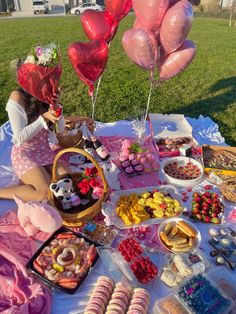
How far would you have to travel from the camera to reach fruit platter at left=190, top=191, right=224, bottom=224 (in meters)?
2.56

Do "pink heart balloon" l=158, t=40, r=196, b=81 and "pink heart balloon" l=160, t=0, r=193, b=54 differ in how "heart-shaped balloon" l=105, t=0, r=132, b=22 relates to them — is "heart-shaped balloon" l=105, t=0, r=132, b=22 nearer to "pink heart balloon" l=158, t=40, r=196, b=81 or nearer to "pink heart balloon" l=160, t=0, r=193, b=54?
"pink heart balloon" l=160, t=0, r=193, b=54

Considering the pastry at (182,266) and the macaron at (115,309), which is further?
the pastry at (182,266)

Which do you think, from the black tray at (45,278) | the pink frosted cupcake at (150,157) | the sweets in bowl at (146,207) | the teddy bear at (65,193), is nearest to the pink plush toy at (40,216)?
the black tray at (45,278)

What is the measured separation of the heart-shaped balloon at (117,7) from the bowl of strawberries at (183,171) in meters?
1.59

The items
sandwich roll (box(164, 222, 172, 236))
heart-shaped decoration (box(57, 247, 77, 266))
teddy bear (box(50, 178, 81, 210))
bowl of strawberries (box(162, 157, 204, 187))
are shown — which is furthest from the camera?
bowl of strawberries (box(162, 157, 204, 187))

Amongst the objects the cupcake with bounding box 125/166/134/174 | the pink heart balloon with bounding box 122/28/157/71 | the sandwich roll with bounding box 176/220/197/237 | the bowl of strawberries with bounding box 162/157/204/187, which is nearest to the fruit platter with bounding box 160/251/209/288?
the sandwich roll with bounding box 176/220/197/237

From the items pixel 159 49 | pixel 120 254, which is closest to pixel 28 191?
pixel 120 254

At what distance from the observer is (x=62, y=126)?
10.1 feet

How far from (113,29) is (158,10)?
0.64 meters

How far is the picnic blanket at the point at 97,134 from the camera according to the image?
1987 millimetres

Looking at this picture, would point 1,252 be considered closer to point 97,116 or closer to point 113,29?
point 113,29

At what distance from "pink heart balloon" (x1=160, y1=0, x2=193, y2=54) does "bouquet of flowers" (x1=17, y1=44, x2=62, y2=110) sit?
1037 mm

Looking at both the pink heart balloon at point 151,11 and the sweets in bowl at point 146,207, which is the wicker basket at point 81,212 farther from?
the pink heart balloon at point 151,11

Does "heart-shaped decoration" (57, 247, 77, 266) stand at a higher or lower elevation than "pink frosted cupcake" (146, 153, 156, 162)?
lower
